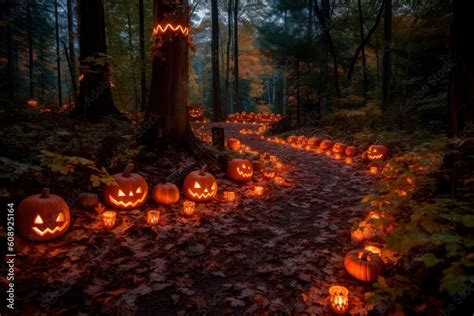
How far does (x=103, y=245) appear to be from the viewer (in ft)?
12.3

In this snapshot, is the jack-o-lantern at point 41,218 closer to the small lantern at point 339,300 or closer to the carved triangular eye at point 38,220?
the carved triangular eye at point 38,220

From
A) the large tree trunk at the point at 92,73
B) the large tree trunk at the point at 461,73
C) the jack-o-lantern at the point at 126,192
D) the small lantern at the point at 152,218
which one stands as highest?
the large tree trunk at the point at 92,73

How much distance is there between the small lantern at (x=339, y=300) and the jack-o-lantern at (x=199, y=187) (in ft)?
10.8

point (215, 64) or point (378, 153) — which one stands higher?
point (215, 64)

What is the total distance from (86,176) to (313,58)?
15.3 metres

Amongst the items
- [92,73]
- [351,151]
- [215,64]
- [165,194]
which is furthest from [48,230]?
[215,64]

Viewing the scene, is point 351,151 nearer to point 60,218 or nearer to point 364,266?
point 364,266

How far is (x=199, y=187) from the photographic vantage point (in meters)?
5.46

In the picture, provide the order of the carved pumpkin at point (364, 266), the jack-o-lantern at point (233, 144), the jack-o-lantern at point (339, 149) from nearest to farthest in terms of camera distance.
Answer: the carved pumpkin at point (364, 266) < the jack-o-lantern at point (233, 144) < the jack-o-lantern at point (339, 149)

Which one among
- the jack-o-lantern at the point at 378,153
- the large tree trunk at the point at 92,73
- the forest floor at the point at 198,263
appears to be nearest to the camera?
the forest floor at the point at 198,263

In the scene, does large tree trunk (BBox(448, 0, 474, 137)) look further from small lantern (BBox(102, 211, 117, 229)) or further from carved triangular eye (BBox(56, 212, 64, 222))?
carved triangular eye (BBox(56, 212, 64, 222))

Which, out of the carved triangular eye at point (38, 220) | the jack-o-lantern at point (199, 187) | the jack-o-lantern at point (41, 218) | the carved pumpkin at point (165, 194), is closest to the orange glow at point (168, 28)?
the jack-o-lantern at point (199, 187)

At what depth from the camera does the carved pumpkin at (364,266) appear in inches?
117

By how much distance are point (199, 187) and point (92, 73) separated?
22.6 feet
